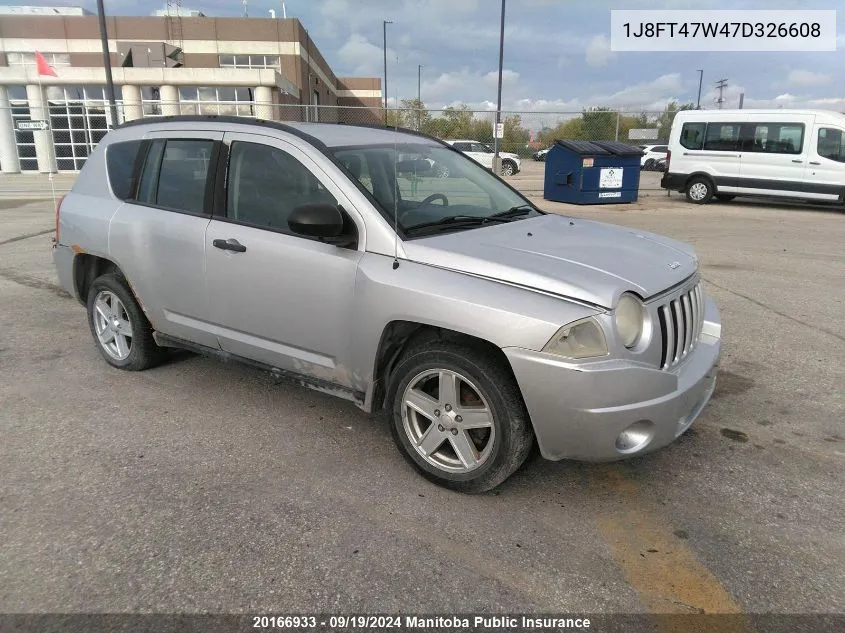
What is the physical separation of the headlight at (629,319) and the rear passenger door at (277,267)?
1.28m

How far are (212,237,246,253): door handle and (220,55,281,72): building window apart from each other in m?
43.5

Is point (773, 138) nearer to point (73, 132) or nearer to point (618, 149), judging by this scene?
point (618, 149)

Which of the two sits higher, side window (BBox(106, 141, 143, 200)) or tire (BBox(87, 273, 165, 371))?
side window (BBox(106, 141, 143, 200))

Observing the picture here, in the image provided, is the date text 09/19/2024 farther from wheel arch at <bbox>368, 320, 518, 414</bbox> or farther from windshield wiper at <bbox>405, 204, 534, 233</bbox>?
windshield wiper at <bbox>405, 204, 534, 233</bbox>

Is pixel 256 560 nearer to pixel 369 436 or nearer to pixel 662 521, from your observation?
pixel 369 436

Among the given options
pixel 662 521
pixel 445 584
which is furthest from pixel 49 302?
pixel 662 521

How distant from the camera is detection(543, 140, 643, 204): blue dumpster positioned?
52.5 ft

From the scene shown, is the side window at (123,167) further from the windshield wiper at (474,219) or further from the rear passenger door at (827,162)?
the rear passenger door at (827,162)

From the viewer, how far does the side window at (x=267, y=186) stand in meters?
3.46

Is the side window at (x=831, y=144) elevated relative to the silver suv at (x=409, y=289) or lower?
elevated

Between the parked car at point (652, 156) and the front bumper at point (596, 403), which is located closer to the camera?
the front bumper at point (596, 403)

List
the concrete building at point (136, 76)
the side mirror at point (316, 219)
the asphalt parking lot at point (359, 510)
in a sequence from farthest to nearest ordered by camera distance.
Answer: the concrete building at point (136, 76)
the side mirror at point (316, 219)
the asphalt parking lot at point (359, 510)

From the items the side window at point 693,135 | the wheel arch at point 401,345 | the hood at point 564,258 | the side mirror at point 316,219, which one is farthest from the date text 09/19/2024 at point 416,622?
the side window at point 693,135

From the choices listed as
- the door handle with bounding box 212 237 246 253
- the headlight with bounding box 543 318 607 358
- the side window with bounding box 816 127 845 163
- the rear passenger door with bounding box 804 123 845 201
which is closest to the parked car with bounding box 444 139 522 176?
the rear passenger door with bounding box 804 123 845 201
